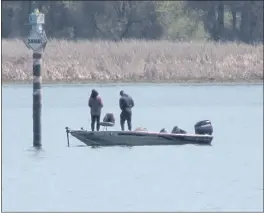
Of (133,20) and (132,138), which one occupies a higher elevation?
(133,20)

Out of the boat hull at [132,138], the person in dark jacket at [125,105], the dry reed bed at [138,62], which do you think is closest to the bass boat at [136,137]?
the boat hull at [132,138]

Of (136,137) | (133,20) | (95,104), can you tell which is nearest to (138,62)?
(133,20)

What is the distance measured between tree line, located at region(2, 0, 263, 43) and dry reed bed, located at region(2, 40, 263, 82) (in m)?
19.7

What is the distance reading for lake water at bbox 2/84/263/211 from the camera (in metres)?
29.1

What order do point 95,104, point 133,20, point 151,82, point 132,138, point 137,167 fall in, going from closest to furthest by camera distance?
point 137,167
point 132,138
point 95,104
point 151,82
point 133,20

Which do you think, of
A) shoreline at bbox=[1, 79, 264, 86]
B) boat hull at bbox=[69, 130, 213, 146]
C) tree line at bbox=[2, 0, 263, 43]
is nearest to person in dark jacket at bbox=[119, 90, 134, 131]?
boat hull at bbox=[69, 130, 213, 146]

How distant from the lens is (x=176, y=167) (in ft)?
116

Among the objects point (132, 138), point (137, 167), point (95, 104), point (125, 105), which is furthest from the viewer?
point (125, 105)

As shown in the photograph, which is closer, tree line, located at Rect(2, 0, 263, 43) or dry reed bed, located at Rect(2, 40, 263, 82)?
dry reed bed, located at Rect(2, 40, 263, 82)

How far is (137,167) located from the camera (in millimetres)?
35312

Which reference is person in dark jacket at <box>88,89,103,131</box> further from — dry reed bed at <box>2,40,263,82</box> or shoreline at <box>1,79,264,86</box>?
dry reed bed at <box>2,40,263,82</box>

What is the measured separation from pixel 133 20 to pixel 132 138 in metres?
52.3

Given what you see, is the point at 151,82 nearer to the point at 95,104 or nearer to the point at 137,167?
the point at 95,104

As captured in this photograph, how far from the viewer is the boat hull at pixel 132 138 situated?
39.5 m
